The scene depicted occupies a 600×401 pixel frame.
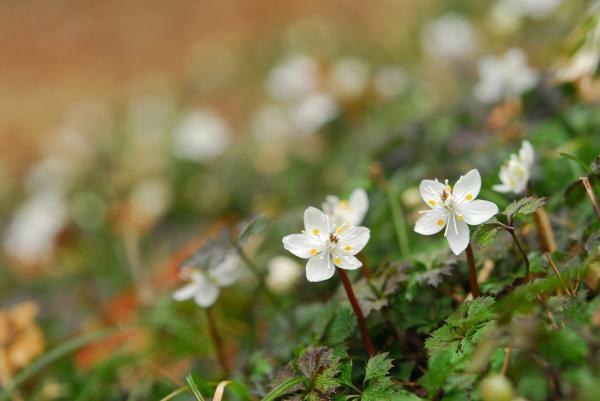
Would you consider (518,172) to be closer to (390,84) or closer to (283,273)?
(283,273)

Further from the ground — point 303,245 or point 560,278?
point 303,245

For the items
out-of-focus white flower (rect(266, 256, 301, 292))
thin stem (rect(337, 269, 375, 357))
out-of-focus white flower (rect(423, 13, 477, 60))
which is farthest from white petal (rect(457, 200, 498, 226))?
out-of-focus white flower (rect(423, 13, 477, 60))

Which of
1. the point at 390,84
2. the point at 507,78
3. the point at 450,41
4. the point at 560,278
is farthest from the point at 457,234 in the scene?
the point at 450,41

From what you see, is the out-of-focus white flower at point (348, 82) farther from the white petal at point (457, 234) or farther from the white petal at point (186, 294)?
the white petal at point (457, 234)

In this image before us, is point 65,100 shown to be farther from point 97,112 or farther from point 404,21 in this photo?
point 404,21

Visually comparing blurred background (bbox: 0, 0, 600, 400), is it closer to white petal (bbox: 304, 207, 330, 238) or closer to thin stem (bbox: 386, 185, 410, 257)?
thin stem (bbox: 386, 185, 410, 257)
